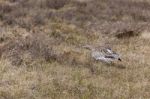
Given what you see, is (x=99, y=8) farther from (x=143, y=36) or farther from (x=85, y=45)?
(x=85, y=45)

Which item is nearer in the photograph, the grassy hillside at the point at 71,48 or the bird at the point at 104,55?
the grassy hillside at the point at 71,48

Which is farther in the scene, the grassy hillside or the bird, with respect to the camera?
the bird

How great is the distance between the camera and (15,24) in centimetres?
1809

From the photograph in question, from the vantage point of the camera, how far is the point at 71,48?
14391 millimetres

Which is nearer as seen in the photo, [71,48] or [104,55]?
[104,55]

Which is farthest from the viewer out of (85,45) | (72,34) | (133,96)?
(72,34)

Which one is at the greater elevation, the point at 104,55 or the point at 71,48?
the point at 104,55

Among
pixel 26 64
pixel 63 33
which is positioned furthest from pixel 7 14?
pixel 26 64

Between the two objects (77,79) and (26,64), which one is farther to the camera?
(26,64)

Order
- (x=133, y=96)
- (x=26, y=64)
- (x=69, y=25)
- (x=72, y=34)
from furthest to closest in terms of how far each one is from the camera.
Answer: (x=69, y=25), (x=72, y=34), (x=26, y=64), (x=133, y=96)

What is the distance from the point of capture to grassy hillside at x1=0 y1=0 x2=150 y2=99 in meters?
9.50

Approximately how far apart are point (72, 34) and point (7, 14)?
184 inches

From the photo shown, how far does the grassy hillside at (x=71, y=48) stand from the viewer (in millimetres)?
9500

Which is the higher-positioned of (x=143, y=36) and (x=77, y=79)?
(x=77, y=79)
